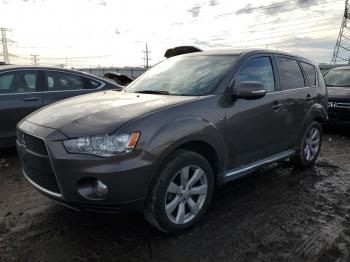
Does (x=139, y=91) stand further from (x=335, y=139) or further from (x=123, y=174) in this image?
(x=335, y=139)

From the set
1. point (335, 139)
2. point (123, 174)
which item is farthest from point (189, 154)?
point (335, 139)

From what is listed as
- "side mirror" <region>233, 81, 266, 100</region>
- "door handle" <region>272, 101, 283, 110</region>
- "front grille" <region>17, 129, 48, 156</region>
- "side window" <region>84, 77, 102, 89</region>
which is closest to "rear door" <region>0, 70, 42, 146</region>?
Answer: "side window" <region>84, 77, 102, 89</region>

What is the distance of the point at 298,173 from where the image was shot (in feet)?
18.1

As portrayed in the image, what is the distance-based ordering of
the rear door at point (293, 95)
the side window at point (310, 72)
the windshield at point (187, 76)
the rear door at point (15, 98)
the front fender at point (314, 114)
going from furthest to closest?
1. the rear door at point (15, 98)
2. the side window at point (310, 72)
3. the front fender at point (314, 114)
4. the rear door at point (293, 95)
5. the windshield at point (187, 76)

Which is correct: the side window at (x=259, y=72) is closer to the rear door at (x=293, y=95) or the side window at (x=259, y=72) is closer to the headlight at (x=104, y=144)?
the rear door at (x=293, y=95)

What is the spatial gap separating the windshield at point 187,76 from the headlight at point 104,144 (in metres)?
1.10

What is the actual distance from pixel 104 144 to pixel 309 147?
12.4 ft

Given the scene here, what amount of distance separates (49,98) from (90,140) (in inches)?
143

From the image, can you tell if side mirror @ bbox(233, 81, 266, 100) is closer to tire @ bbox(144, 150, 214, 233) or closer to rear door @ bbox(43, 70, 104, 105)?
tire @ bbox(144, 150, 214, 233)

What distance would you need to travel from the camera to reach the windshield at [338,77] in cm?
913

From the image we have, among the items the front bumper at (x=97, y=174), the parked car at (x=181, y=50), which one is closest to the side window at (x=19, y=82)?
the front bumper at (x=97, y=174)

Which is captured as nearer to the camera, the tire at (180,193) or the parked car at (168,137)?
the parked car at (168,137)

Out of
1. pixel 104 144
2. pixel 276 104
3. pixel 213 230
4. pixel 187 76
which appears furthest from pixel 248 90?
pixel 104 144

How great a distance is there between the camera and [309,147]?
18.7 ft
